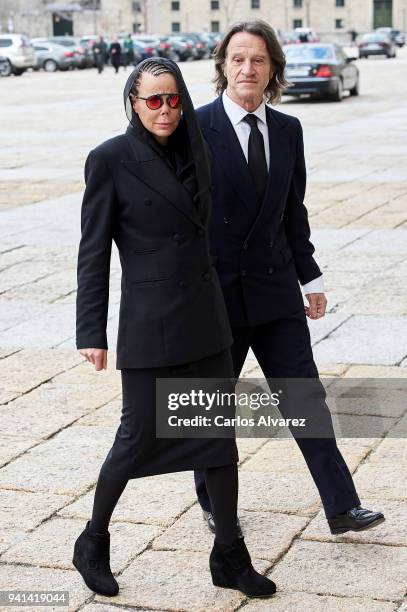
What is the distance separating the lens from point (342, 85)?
28578 millimetres

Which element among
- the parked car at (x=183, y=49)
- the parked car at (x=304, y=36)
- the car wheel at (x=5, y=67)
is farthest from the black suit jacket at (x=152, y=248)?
the parked car at (x=183, y=49)

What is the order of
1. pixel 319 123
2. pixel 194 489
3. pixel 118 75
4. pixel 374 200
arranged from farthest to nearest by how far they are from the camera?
pixel 118 75 < pixel 319 123 < pixel 374 200 < pixel 194 489

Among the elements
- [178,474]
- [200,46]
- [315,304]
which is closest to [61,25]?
[200,46]

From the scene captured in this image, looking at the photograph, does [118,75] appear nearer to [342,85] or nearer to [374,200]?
[342,85]

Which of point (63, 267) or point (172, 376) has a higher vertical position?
point (172, 376)

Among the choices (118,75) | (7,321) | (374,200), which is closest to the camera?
(7,321)

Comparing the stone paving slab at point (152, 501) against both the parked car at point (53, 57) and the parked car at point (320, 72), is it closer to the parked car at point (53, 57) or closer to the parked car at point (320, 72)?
the parked car at point (320, 72)

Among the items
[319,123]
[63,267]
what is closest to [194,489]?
[63,267]

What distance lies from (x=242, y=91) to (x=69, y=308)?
4.06 m

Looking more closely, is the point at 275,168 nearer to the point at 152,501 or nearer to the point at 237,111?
the point at 237,111

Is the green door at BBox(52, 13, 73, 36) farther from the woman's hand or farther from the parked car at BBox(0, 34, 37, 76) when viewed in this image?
the woman's hand

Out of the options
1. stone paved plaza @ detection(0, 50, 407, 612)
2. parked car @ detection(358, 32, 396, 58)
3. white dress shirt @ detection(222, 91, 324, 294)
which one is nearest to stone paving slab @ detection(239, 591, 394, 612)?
stone paved plaza @ detection(0, 50, 407, 612)

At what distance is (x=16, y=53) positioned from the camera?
48812 millimetres

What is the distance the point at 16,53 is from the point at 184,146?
4672 centimetres
